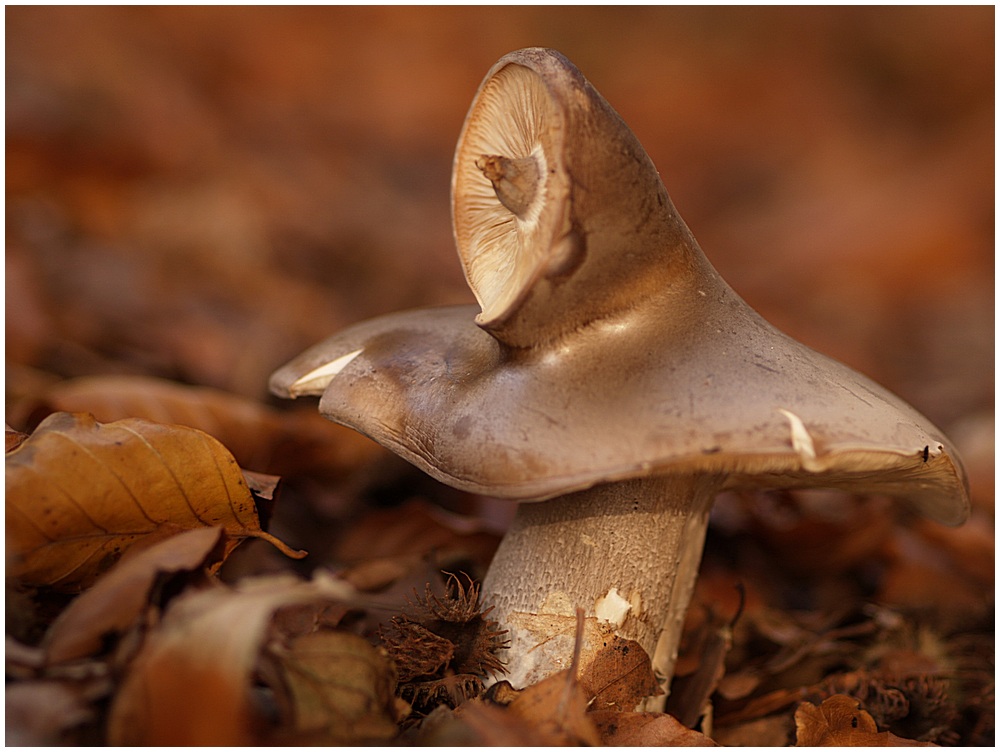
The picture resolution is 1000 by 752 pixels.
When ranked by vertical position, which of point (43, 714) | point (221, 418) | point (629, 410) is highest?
point (629, 410)

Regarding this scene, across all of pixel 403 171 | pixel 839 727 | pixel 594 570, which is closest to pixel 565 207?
pixel 594 570

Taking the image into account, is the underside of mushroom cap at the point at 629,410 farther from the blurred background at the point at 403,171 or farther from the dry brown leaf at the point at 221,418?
the blurred background at the point at 403,171

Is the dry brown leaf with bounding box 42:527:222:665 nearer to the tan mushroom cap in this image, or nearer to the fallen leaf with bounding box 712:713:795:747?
the tan mushroom cap

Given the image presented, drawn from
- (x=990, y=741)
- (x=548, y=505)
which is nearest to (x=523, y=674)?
(x=548, y=505)

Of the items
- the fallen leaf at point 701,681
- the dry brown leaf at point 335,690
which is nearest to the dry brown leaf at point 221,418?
the dry brown leaf at point 335,690

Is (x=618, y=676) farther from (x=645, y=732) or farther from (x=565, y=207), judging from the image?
(x=565, y=207)

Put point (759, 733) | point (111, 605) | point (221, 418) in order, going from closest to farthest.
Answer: point (111, 605) < point (759, 733) < point (221, 418)

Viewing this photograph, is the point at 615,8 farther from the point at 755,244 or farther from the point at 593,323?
the point at 593,323

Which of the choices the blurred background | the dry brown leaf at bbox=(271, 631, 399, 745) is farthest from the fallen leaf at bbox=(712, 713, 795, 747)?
the blurred background
